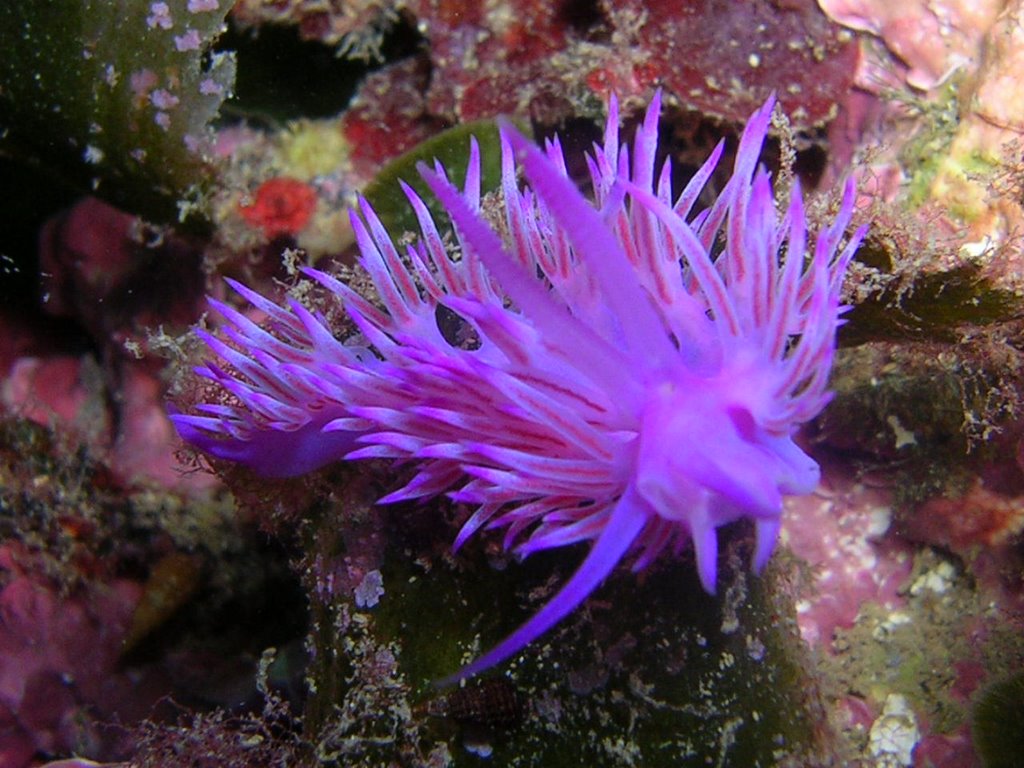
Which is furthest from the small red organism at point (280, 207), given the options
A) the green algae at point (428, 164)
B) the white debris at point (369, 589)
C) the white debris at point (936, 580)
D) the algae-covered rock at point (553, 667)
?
the white debris at point (936, 580)

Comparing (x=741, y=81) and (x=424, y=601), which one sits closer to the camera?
(x=424, y=601)

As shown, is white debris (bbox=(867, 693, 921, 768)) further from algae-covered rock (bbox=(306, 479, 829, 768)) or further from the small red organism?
the small red organism

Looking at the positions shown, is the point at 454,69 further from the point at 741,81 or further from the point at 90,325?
the point at 90,325

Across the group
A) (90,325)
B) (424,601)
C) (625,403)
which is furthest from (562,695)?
(90,325)

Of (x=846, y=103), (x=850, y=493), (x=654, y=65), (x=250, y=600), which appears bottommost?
(x=250, y=600)

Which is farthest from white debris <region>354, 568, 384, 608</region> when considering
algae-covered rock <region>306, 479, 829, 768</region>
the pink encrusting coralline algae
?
the pink encrusting coralline algae

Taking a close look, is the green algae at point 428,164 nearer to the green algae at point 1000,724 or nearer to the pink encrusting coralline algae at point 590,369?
the pink encrusting coralline algae at point 590,369
